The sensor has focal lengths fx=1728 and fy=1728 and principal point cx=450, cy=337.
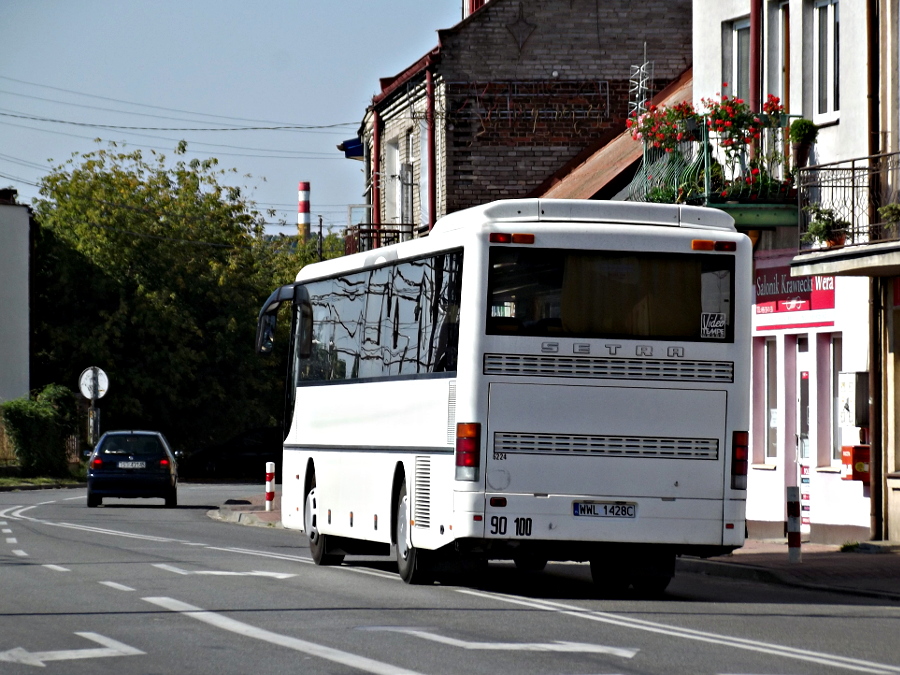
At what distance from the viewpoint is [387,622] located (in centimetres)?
1180

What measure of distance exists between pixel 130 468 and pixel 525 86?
11.2m

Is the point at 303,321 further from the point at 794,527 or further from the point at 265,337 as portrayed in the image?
the point at 794,527

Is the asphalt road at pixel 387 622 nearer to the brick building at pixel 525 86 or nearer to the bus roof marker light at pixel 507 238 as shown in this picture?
the bus roof marker light at pixel 507 238

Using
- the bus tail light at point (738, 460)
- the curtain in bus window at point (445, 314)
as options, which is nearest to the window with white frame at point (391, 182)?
the curtain in bus window at point (445, 314)

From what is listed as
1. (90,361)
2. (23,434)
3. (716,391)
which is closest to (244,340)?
(90,361)

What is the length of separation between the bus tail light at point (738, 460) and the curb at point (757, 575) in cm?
179

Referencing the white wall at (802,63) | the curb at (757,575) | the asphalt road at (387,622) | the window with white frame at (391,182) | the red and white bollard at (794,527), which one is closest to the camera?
the asphalt road at (387,622)

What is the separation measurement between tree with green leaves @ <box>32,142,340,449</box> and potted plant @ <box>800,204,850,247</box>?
124 ft

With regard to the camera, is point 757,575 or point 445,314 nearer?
point 445,314

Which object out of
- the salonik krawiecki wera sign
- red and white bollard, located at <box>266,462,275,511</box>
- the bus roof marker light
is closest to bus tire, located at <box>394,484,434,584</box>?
the bus roof marker light

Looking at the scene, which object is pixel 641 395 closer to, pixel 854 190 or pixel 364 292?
pixel 364 292

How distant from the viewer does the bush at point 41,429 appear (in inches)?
1882

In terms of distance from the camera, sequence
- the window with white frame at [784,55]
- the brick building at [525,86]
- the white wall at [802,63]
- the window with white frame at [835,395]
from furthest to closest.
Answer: the brick building at [525,86]
the window with white frame at [784,55]
the window with white frame at [835,395]
the white wall at [802,63]

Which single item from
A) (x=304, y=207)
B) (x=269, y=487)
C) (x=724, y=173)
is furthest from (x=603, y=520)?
(x=304, y=207)
